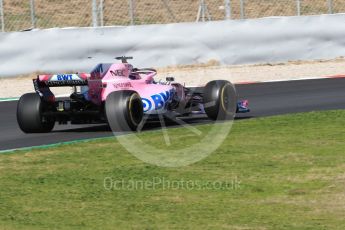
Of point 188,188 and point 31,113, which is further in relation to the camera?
point 31,113

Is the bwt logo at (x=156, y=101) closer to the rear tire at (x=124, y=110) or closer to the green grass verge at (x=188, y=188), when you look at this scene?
the rear tire at (x=124, y=110)

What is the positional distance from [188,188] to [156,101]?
14.4 ft

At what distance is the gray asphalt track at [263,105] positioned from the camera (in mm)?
13484

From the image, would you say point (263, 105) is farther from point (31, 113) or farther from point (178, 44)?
point (178, 44)

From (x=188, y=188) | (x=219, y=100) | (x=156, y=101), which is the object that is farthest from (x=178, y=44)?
(x=188, y=188)

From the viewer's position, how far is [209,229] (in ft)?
24.7

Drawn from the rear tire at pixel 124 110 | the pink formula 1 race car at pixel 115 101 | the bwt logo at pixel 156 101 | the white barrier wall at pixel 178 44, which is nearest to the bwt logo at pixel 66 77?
the pink formula 1 race car at pixel 115 101

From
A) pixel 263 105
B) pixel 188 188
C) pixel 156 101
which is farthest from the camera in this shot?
pixel 263 105

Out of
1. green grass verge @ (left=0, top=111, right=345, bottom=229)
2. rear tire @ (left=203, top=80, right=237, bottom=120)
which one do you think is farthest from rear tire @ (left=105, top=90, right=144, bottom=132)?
rear tire @ (left=203, top=80, right=237, bottom=120)

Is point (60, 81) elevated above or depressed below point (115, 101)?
above

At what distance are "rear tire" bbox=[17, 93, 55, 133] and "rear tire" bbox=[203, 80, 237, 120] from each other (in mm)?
2319

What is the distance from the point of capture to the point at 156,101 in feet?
44.3

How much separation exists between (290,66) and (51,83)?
11.1m

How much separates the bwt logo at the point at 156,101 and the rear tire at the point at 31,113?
A: 141 centimetres
